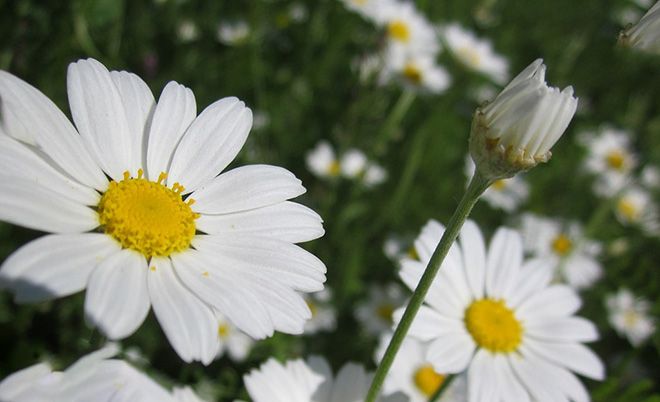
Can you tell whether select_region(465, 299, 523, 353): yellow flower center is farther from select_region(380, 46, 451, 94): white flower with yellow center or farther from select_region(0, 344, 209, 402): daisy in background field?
select_region(380, 46, 451, 94): white flower with yellow center

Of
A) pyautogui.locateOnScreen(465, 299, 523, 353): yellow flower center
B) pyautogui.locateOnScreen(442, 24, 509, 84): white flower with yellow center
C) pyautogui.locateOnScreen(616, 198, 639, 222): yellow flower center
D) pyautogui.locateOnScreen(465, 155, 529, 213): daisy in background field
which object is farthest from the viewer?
pyautogui.locateOnScreen(616, 198, 639, 222): yellow flower center

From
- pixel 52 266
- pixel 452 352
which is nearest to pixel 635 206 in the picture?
pixel 452 352

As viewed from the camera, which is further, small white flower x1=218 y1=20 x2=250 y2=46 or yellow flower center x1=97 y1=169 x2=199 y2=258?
small white flower x1=218 y1=20 x2=250 y2=46

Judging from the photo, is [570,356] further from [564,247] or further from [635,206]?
[635,206]

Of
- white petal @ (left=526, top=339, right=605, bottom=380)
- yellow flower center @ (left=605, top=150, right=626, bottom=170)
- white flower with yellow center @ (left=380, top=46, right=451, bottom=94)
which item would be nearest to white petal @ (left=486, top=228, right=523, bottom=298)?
white petal @ (left=526, top=339, right=605, bottom=380)

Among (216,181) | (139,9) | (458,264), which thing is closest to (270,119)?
(139,9)

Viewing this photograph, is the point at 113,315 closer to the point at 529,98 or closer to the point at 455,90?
the point at 529,98
